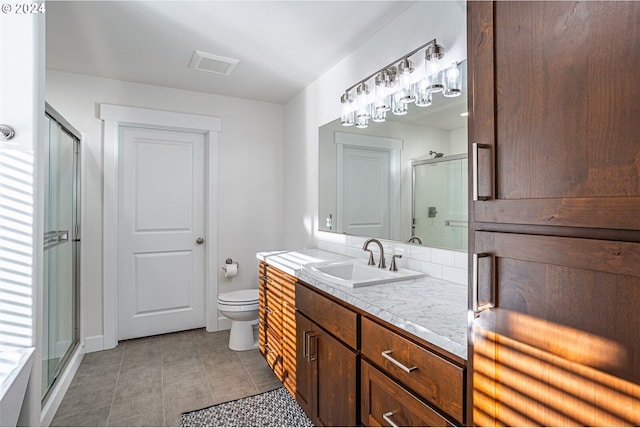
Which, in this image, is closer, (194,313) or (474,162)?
(474,162)

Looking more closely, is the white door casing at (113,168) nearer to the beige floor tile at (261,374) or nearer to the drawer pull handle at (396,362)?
the beige floor tile at (261,374)

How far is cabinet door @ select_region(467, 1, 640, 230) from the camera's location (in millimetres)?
631

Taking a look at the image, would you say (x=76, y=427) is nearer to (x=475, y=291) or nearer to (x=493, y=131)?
(x=475, y=291)

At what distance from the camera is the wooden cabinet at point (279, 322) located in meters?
2.05

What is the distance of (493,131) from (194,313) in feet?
10.9

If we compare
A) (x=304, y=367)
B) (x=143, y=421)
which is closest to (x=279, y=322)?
(x=304, y=367)

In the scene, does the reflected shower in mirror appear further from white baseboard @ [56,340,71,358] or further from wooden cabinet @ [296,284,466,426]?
white baseboard @ [56,340,71,358]

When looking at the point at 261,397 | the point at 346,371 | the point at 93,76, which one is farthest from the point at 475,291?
the point at 93,76

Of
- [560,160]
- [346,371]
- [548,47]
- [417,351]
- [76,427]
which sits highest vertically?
[548,47]

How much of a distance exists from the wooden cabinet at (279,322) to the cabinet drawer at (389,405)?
73 centimetres

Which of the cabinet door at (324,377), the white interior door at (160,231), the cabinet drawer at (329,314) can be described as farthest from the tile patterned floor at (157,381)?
the cabinet drawer at (329,314)

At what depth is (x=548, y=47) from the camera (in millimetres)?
744

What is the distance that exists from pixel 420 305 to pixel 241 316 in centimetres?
195

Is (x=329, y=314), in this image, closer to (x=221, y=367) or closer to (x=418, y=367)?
(x=418, y=367)
